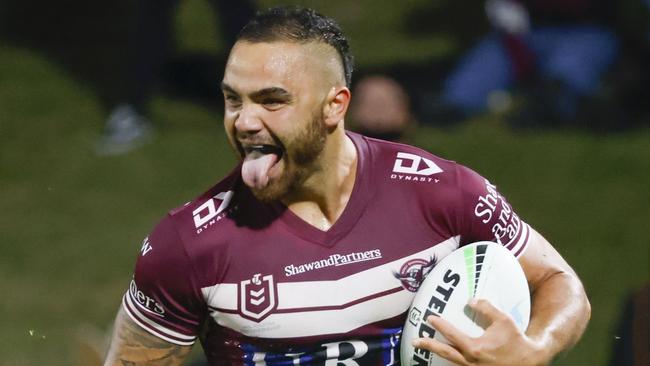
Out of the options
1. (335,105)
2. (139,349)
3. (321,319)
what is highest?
(335,105)

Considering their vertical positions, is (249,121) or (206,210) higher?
(249,121)

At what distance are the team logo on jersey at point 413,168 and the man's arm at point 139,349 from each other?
846 millimetres

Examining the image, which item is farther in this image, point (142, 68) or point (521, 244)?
point (142, 68)

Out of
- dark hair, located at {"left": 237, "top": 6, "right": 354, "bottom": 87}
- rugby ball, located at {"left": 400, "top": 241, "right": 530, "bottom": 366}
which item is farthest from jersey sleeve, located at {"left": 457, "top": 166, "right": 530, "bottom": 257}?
dark hair, located at {"left": 237, "top": 6, "right": 354, "bottom": 87}

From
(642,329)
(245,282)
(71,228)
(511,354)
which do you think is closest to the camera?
(511,354)

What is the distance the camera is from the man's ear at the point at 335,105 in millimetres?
3857

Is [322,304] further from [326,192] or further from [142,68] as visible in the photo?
[142,68]

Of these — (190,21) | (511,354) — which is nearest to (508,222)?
(511,354)

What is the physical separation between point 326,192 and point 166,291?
1.87 ft

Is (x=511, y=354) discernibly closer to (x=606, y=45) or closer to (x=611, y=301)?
(x=611, y=301)

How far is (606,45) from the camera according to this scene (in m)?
8.67

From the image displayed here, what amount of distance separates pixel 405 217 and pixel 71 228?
476 centimetres

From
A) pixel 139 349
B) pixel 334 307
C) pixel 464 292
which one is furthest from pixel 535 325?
pixel 139 349

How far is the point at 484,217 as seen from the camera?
402 cm
